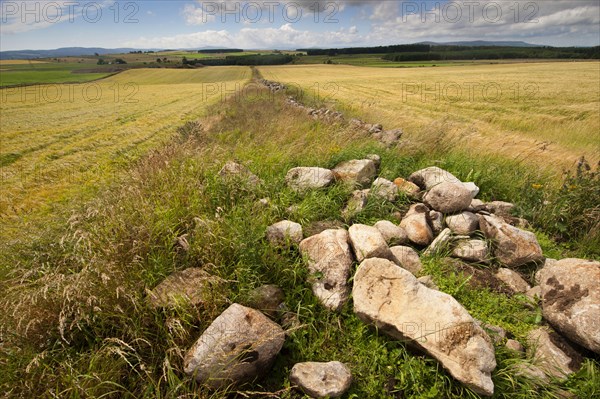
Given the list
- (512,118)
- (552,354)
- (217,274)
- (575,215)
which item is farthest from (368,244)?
(512,118)

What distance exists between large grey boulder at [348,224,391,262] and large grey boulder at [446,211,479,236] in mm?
1364

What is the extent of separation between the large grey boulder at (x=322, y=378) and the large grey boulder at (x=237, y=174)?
9.74 feet

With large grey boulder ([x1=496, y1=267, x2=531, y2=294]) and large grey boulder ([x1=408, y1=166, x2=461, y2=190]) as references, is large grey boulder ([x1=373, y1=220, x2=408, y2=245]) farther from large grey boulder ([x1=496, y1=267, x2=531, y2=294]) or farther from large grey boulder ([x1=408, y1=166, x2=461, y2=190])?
large grey boulder ([x1=408, y1=166, x2=461, y2=190])

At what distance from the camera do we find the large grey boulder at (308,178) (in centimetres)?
518

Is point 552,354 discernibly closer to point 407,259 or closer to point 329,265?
point 407,259

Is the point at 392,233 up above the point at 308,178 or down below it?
below

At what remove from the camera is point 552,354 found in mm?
2887

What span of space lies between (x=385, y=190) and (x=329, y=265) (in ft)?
7.08

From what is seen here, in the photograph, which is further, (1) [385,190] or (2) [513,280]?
(1) [385,190]

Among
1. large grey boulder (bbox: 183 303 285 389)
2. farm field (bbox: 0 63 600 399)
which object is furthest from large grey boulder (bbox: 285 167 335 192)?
large grey boulder (bbox: 183 303 285 389)

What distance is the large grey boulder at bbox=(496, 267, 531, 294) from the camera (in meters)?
3.67

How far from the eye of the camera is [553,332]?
309cm

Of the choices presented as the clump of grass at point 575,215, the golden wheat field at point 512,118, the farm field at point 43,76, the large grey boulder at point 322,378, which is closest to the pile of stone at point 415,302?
the large grey boulder at point 322,378

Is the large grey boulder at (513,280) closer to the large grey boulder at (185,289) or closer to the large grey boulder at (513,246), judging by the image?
A: the large grey boulder at (513,246)
